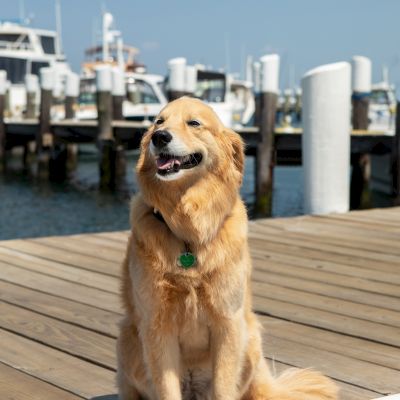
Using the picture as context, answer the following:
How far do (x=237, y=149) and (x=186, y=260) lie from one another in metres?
0.38

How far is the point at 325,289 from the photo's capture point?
14.1ft

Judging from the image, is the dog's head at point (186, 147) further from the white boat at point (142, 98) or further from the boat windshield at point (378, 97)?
the boat windshield at point (378, 97)

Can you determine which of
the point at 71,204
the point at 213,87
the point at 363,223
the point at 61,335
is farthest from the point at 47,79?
the point at 61,335

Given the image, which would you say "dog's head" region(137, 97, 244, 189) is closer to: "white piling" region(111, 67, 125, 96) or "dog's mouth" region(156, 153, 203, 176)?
"dog's mouth" region(156, 153, 203, 176)

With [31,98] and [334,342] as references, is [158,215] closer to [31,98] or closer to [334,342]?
[334,342]

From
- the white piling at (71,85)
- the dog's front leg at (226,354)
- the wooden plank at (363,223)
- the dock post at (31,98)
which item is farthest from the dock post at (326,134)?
the dock post at (31,98)

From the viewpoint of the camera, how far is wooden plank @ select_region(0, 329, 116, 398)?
282 centimetres

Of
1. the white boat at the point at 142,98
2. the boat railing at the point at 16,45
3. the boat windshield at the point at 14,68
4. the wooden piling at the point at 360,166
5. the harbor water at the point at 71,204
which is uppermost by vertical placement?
the boat railing at the point at 16,45

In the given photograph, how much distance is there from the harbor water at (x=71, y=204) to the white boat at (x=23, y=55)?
8.00 m

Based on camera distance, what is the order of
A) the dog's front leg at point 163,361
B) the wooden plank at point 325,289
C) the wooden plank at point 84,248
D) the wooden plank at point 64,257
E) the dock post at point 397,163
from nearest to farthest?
the dog's front leg at point 163,361, the wooden plank at point 325,289, the wooden plank at point 64,257, the wooden plank at point 84,248, the dock post at point 397,163

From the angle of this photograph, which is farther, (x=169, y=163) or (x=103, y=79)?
(x=103, y=79)

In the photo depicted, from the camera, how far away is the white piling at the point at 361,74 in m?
14.7

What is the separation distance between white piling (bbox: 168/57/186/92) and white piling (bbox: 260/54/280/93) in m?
1.90

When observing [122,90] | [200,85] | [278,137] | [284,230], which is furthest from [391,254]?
[200,85]
